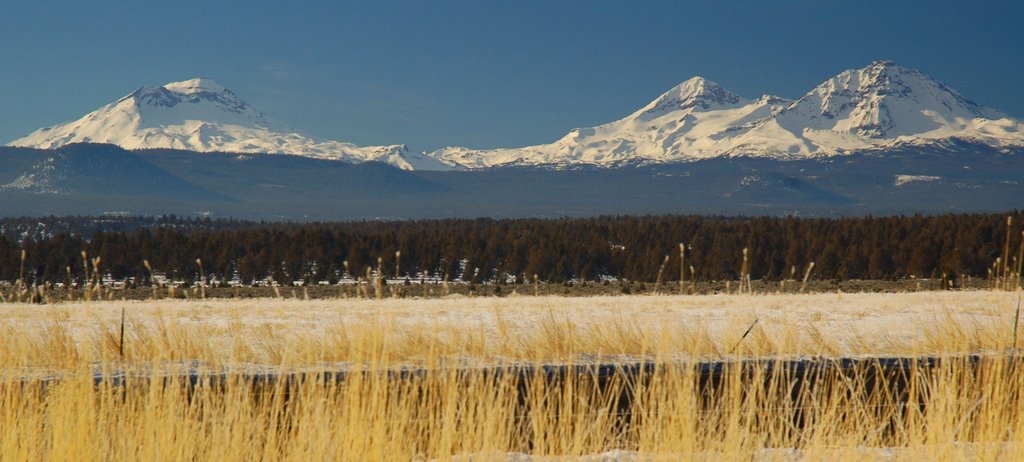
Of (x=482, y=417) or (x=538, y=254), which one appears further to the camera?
(x=538, y=254)

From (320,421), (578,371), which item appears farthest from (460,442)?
(578,371)

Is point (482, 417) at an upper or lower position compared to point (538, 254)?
upper

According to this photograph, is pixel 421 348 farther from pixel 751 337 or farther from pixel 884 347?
pixel 884 347

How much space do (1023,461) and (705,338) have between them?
4361 mm

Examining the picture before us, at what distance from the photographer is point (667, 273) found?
202 feet

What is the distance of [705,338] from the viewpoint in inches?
363

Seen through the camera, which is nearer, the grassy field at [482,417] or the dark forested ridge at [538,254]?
the grassy field at [482,417]

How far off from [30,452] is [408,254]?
6805cm

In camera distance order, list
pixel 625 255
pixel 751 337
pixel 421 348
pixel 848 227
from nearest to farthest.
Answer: pixel 421 348 → pixel 751 337 → pixel 625 255 → pixel 848 227

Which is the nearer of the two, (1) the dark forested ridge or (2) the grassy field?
(2) the grassy field

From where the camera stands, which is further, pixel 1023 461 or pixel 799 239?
pixel 799 239

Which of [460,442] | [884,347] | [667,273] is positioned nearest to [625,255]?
[667,273]

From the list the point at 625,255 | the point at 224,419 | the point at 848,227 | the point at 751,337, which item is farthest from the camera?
the point at 848,227

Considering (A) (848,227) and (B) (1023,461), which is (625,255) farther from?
(B) (1023,461)
